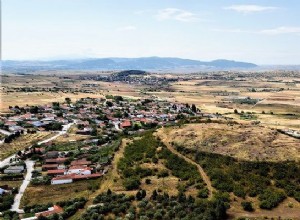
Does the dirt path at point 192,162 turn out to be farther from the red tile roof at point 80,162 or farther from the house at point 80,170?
the red tile roof at point 80,162

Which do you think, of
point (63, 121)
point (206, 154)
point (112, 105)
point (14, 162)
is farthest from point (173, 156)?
point (112, 105)

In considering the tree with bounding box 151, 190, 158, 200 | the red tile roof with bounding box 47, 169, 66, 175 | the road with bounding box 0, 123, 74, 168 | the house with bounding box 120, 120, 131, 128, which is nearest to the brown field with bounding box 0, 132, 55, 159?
the road with bounding box 0, 123, 74, 168

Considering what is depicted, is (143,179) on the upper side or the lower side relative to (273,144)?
lower

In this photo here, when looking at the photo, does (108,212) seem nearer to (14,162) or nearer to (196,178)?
(196,178)

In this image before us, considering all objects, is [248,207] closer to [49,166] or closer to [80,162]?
[80,162]

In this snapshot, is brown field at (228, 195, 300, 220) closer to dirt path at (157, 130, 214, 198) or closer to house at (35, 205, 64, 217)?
dirt path at (157, 130, 214, 198)


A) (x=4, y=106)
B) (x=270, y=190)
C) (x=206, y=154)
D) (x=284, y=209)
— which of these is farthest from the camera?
(x=4, y=106)

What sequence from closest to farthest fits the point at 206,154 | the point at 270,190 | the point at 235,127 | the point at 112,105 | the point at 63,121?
the point at 270,190, the point at 206,154, the point at 235,127, the point at 63,121, the point at 112,105
